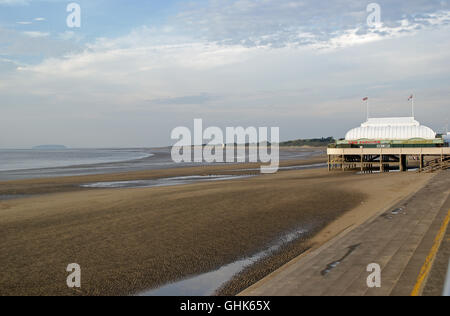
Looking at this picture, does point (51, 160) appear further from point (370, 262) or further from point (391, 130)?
point (370, 262)

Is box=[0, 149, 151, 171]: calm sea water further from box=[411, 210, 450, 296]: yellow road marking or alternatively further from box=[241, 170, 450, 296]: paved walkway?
box=[411, 210, 450, 296]: yellow road marking

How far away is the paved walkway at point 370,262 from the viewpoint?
29.4 feet

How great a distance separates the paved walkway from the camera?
8.97m

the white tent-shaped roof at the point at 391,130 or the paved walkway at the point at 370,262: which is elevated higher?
the white tent-shaped roof at the point at 391,130

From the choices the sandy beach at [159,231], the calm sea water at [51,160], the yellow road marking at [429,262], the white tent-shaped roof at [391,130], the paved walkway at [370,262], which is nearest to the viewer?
the yellow road marking at [429,262]

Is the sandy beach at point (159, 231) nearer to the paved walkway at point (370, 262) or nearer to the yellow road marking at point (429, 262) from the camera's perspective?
the paved walkway at point (370, 262)

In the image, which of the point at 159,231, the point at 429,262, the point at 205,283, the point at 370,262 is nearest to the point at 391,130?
the point at 159,231

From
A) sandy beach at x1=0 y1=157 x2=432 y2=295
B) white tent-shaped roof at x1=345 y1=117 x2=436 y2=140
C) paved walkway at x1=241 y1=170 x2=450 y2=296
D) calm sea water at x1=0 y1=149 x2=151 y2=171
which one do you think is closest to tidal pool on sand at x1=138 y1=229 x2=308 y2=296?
sandy beach at x1=0 y1=157 x2=432 y2=295

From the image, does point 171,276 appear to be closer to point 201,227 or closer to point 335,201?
point 201,227

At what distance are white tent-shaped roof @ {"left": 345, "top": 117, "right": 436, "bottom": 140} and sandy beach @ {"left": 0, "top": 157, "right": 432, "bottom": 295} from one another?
2138cm

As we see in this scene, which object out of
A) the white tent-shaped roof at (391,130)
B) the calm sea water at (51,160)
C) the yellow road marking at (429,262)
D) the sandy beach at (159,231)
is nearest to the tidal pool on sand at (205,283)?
the sandy beach at (159,231)

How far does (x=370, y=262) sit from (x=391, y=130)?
141 ft

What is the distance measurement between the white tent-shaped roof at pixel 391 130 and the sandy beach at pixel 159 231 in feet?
70.2

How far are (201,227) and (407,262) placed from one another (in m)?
9.25
